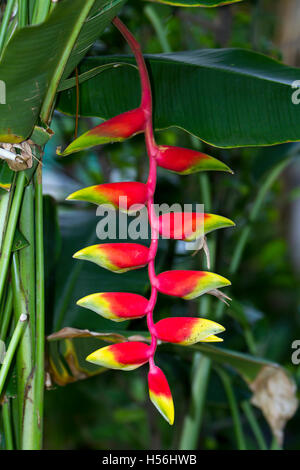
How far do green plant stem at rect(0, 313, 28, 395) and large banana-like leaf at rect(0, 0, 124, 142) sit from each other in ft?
0.47

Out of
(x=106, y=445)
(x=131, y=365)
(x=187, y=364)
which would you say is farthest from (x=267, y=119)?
(x=106, y=445)

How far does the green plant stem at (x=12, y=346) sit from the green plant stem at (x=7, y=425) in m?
0.07

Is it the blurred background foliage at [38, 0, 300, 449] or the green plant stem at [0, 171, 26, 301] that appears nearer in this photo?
the green plant stem at [0, 171, 26, 301]

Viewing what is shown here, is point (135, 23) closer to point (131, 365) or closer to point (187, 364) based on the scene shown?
point (187, 364)

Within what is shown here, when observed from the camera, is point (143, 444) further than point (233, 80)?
Yes

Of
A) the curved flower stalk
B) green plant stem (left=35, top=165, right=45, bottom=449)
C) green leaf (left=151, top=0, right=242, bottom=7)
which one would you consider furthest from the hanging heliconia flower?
green leaf (left=151, top=0, right=242, bottom=7)

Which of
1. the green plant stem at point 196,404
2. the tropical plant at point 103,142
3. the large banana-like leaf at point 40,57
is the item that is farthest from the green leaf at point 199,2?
the green plant stem at point 196,404

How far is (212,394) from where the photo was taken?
3.34 feet

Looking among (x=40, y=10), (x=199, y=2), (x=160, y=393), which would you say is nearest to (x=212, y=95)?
(x=199, y=2)

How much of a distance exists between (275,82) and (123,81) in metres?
0.16

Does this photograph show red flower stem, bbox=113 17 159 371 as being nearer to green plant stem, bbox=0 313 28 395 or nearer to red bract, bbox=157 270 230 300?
red bract, bbox=157 270 230 300

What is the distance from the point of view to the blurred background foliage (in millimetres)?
708

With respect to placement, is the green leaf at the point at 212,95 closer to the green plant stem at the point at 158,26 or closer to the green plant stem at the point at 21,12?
the green plant stem at the point at 21,12

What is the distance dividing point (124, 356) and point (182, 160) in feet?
0.49
